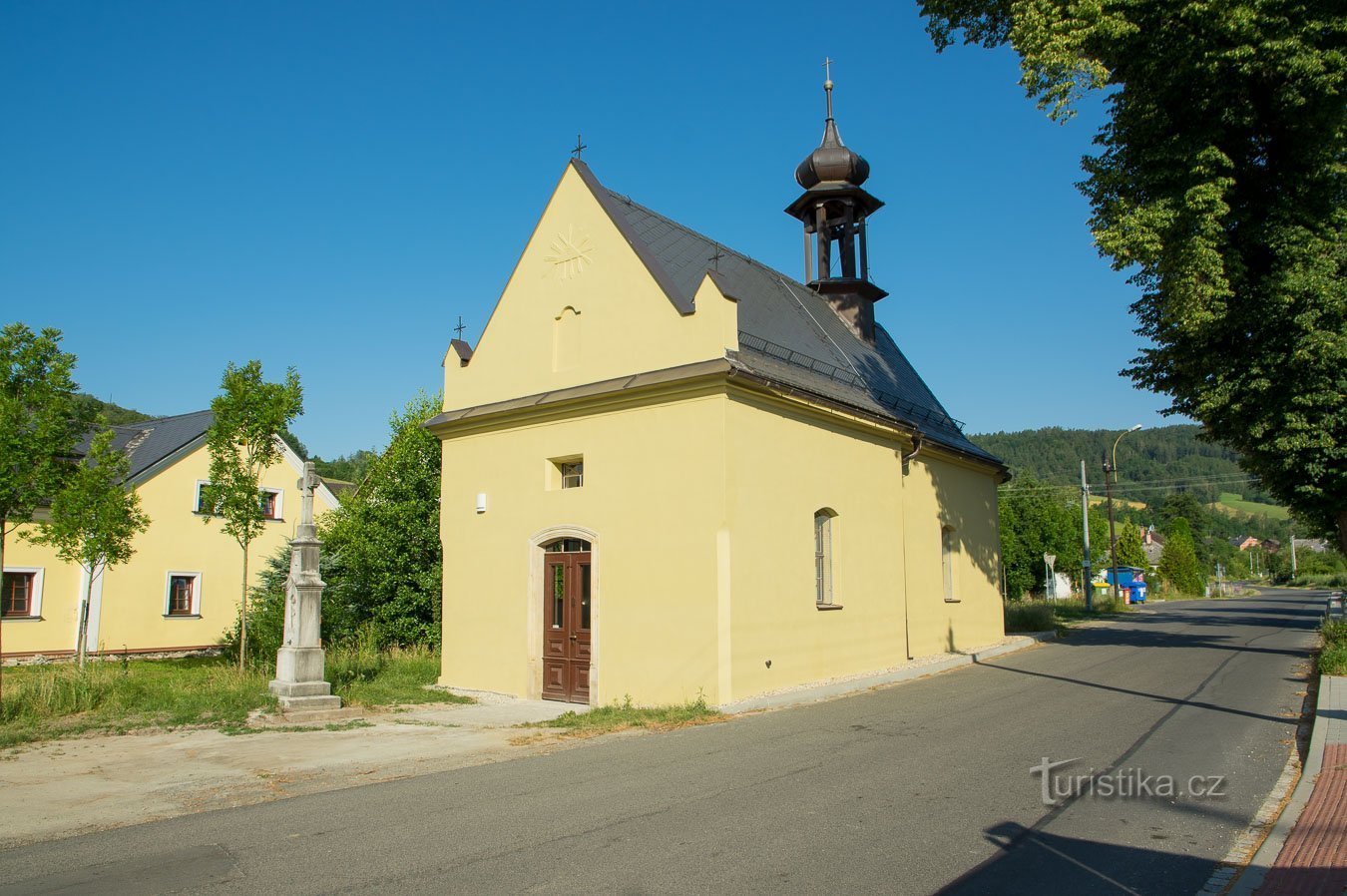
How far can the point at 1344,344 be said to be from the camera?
44.7ft

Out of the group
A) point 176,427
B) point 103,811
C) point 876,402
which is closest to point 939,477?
point 876,402

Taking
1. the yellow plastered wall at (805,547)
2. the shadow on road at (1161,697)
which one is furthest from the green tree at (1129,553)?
the yellow plastered wall at (805,547)

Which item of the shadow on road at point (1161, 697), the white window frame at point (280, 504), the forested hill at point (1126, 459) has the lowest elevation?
the shadow on road at point (1161, 697)

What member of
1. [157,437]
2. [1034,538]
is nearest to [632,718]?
[157,437]

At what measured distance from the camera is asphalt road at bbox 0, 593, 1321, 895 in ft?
16.9

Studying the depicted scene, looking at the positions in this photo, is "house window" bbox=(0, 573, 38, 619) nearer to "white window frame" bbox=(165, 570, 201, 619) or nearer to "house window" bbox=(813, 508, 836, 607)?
"white window frame" bbox=(165, 570, 201, 619)

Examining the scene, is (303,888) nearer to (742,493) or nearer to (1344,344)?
(742,493)

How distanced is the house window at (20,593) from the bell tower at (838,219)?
2261 centimetres

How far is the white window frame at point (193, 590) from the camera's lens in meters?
25.5

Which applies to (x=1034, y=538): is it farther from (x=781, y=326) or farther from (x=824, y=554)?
(x=824, y=554)

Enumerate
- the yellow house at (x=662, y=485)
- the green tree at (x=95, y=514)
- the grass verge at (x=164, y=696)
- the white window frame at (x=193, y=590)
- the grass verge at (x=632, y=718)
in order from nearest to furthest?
the grass verge at (x=632, y=718) < the grass verge at (x=164, y=696) < the yellow house at (x=662, y=485) < the green tree at (x=95, y=514) < the white window frame at (x=193, y=590)

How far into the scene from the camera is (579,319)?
48.6 feet

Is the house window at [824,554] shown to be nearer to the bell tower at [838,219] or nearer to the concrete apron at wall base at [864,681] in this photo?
the concrete apron at wall base at [864,681]

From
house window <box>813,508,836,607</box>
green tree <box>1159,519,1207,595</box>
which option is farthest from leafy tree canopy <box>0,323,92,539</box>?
green tree <box>1159,519,1207,595</box>
